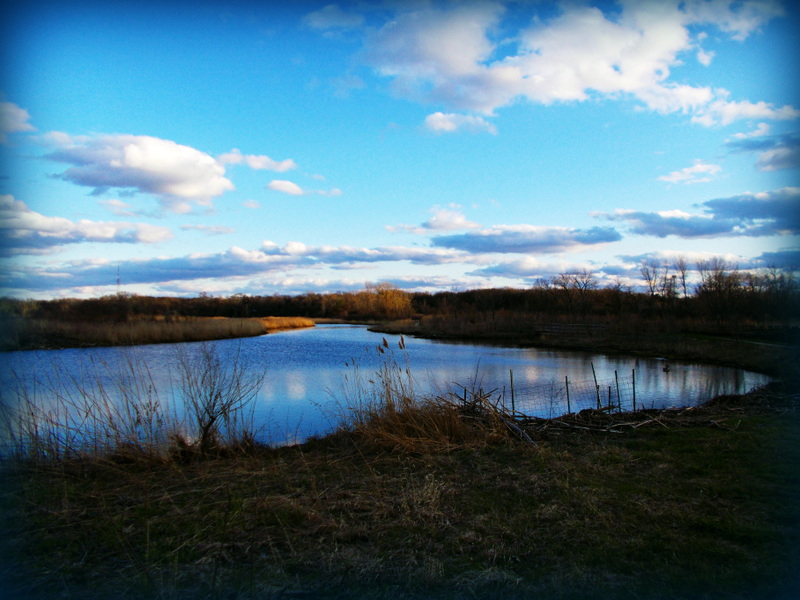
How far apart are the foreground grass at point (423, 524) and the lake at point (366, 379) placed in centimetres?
155

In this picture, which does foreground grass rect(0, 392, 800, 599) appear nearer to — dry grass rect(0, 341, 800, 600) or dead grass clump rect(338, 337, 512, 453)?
dry grass rect(0, 341, 800, 600)

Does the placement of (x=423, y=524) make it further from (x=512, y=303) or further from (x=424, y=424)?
(x=512, y=303)

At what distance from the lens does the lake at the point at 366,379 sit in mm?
8961

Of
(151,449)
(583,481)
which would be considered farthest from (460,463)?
(151,449)

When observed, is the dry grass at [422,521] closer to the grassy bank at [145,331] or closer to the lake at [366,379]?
the lake at [366,379]

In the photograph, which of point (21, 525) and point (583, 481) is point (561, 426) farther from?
point (21, 525)

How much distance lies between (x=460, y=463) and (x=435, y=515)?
1788 mm

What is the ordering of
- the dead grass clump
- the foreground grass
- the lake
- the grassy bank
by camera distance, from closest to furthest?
the foreground grass
the dead grass clump
the lake
the grassy bank

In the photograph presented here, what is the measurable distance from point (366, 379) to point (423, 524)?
33.2 ft

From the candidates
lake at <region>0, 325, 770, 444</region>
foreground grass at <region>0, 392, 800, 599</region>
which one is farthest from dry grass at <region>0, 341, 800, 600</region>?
lake at <region>0, 325, 770, 444</region>

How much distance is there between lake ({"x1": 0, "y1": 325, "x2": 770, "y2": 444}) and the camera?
8.96 m

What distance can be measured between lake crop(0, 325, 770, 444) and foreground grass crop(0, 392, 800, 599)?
1553 mm

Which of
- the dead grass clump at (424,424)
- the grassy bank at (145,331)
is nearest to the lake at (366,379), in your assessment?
the dead grass clump at (424,424)

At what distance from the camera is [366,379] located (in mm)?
13891
